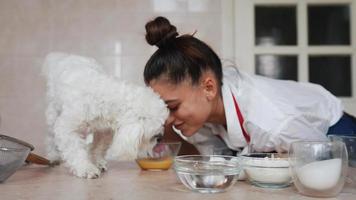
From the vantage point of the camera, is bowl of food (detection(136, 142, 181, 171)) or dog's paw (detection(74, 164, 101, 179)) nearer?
dog's paw (detection(74, 164, 101, 179))

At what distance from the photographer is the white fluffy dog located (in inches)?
47.2

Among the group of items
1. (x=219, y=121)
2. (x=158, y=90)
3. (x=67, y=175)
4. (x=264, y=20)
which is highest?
(x=264, y=20)

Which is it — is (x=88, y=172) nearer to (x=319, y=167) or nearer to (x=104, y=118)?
(x=104, y=118)

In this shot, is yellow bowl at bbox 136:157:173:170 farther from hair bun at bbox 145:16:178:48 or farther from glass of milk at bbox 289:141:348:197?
glass of milk at bbox 289:141:348:197

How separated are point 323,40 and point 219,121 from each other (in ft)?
3.73

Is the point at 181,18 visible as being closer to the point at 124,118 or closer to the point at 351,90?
the point at 351,90

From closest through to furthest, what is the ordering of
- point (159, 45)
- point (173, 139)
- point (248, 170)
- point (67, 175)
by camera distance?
point (248, 170) → point (67, 175) → point (159, 45) → point (173, 139)

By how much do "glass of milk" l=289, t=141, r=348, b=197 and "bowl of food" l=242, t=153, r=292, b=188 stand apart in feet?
0.19

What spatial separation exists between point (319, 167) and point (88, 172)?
58 cm

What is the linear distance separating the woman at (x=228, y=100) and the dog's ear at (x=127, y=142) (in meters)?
0.17

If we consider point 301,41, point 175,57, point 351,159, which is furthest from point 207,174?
point 301,41

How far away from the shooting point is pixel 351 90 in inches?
91.7

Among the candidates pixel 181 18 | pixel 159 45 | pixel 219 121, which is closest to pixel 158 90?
pixel 159 45

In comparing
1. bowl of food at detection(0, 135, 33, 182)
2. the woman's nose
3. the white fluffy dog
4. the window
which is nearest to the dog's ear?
the white fluffy dog
